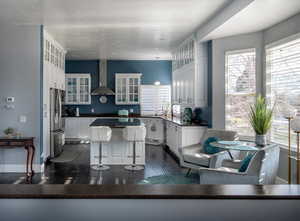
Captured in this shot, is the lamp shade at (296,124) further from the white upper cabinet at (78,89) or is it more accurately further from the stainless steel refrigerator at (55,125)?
the white upper cabinet at (78,89)

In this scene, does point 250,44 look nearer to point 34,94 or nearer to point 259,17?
point 259,17

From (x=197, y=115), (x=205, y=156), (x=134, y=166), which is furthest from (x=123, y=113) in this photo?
(x=205, y=156)

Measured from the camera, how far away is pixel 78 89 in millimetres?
9656

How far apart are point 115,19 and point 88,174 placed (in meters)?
2.95

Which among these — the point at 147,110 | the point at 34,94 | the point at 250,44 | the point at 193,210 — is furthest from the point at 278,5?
the point at 147,110

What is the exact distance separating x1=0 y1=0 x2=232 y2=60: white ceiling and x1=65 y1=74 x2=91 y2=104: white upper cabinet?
91.8 inches

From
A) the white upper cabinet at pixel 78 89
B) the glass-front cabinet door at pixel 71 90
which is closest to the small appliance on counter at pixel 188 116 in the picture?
the white upper cabinet at pixel 78 89

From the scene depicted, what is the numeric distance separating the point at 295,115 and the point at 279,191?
293cm

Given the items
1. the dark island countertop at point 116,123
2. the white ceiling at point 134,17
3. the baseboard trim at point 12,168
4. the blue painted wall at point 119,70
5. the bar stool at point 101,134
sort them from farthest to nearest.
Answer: the blue painted wall at point 119,70 < the dark island countertop at point 116,123 < the bar stool at point 101,134 < the baseboard trim at point 12,168 < the white ceiling at point 134,17

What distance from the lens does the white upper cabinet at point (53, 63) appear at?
19.7ft

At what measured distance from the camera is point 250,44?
204 inches

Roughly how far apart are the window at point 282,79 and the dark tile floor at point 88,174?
6.60 feet

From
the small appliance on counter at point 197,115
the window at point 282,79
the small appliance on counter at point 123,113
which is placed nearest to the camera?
the window at point 282,79

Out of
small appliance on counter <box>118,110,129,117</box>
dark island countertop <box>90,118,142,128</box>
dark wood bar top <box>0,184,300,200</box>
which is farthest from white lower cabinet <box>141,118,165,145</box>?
dark wood bar top <box>0,184,300,200</box>
